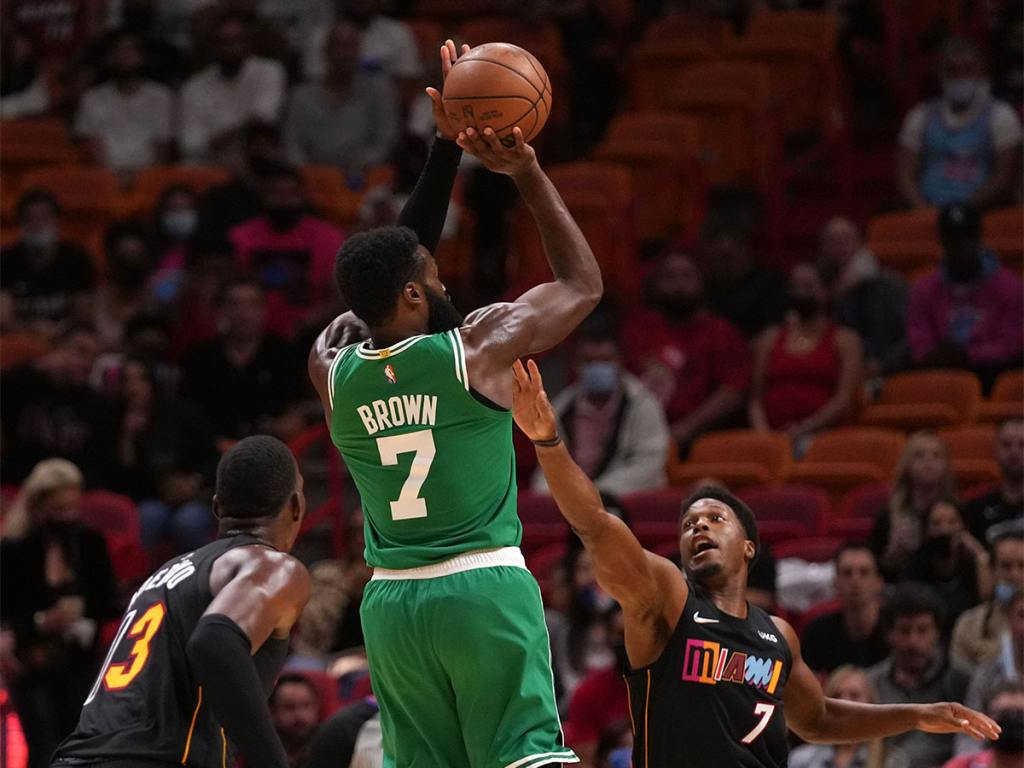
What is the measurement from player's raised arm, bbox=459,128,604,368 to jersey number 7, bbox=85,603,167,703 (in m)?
1.18

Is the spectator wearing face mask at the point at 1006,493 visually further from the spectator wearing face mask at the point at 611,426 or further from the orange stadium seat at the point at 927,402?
the spectator wearing face mask at the point at 611,426

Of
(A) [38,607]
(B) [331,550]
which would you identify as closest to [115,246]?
(B) [331,550]

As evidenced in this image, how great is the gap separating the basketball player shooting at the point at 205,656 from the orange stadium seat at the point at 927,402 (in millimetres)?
6573

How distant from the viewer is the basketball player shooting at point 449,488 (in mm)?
5414

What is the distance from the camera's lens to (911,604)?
345 inches

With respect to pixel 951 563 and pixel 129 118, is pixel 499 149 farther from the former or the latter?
pixel 129 118


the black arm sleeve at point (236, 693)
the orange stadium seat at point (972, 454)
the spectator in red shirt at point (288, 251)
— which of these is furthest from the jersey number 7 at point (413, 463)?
the spectator in red shirt at point (288, 251)

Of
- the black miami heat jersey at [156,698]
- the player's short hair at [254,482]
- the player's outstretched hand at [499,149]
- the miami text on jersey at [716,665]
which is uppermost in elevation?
the player's outstretched hand at [499,149]

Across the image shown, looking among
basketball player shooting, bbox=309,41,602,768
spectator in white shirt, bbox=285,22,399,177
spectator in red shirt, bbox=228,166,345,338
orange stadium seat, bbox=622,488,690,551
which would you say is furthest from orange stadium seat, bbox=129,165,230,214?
basketball player shooting, bbox=309,41,602,768

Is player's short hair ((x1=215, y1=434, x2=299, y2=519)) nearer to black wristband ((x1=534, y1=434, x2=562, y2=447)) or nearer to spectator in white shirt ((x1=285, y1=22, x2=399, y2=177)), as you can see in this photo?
black wristband ((x1=534, y1=434, x2=562, y2=447))

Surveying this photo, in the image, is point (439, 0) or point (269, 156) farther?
point (439, 0)

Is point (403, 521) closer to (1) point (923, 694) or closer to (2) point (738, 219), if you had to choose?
(1) point (923, 694)

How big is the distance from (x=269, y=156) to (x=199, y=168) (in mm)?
1070

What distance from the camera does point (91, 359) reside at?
504 inches
